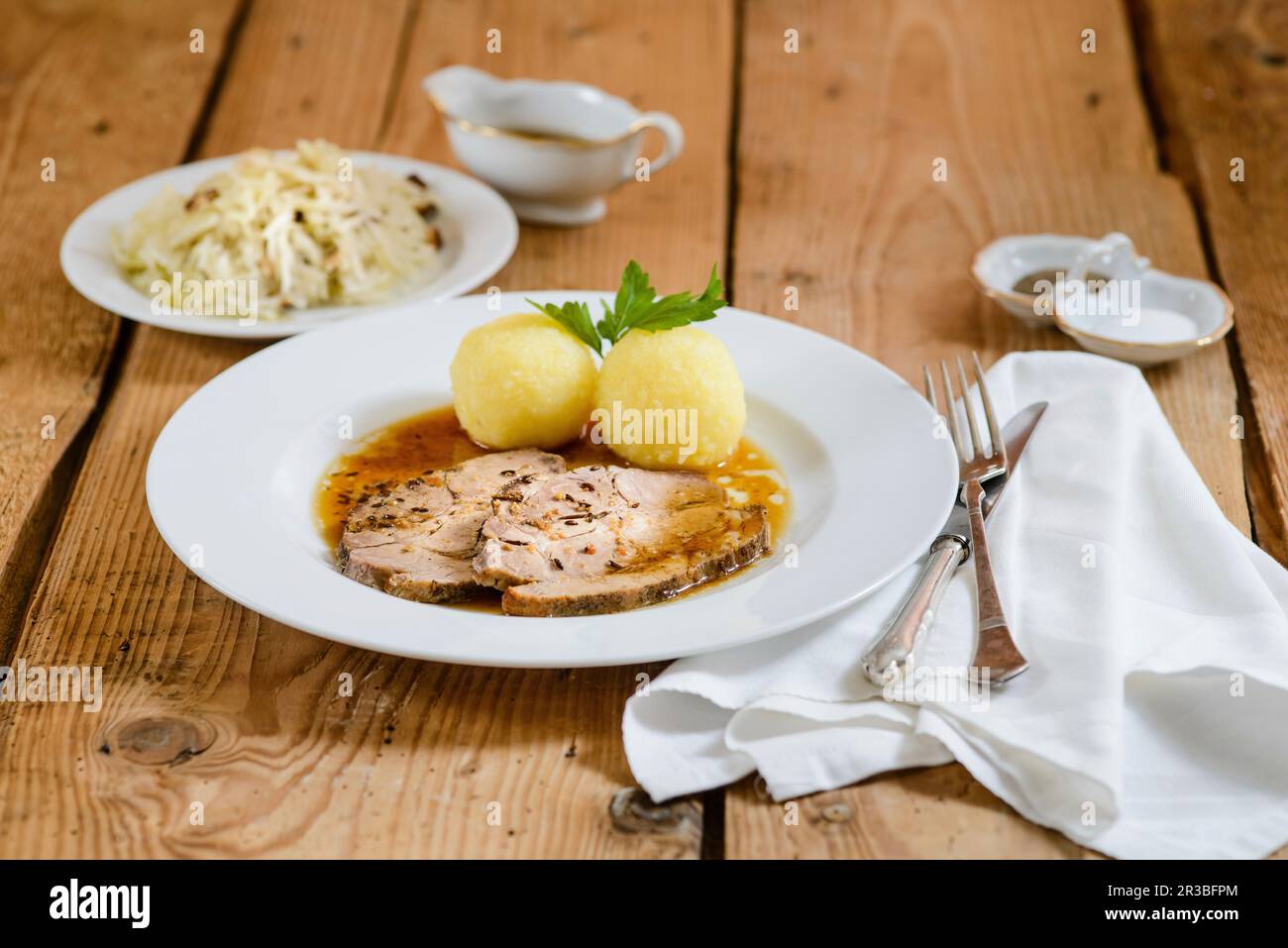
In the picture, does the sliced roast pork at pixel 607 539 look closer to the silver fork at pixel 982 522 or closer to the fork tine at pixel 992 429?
the silver fork at pixel 982 522

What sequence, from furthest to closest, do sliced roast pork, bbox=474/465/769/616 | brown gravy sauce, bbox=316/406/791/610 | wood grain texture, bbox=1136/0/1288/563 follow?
wood grain texture, bbox=1136/0/1288/563
brown gravy sauce, bbox=316/406/791/610
sliced roast pork, bbox=474/465/769/616

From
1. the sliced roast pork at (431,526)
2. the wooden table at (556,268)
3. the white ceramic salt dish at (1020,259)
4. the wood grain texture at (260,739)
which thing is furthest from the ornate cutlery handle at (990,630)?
the white ceramic salt dish at (1020,259)

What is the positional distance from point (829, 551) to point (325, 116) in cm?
266

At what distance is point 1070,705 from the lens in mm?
1840

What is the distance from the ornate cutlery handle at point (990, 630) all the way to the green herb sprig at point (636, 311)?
2.07ft

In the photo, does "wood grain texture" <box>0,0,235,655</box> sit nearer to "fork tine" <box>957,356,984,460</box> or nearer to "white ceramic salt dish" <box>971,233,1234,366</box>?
"fork tine" <box>957,356,984,460</box>

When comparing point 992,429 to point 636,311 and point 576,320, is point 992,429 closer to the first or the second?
point 636,311

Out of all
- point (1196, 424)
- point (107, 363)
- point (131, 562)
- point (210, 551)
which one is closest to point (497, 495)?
point (210, 551)

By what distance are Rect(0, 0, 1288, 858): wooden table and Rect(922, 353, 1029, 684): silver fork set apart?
177 millimetres

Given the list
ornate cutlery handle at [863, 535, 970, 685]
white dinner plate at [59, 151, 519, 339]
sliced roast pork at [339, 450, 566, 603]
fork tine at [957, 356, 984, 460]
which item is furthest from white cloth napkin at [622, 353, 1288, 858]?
white dinner plate at [59, 151, 519, 339]

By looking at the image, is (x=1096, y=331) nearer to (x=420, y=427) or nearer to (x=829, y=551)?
(x=829, y=551)

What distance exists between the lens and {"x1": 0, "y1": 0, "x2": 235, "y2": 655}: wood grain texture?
259cm

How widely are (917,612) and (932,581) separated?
3.7 inches

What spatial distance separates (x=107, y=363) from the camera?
299 centimetres
